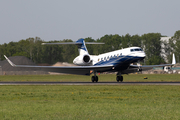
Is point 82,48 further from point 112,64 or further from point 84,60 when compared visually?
point 112,64

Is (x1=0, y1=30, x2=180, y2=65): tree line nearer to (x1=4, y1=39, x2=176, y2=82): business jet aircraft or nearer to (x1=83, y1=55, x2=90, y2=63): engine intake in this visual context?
(x1=83, y1=55, x2=90, y2=63): engine intake

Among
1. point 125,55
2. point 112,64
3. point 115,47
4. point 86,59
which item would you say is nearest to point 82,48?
point 86,59

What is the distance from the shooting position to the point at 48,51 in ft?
366

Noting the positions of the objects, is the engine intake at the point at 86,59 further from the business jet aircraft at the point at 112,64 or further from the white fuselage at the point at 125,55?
the white fuselage at the point at 125,55

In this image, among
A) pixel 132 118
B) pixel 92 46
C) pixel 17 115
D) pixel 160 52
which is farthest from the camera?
pixel 92 46

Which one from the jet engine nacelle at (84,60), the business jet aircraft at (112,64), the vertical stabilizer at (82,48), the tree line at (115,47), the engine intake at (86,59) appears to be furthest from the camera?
the tree line at (115,47)

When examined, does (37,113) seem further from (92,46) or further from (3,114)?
(92,46)

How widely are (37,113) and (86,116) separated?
217 cm

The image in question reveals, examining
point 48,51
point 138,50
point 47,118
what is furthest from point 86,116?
point 48,51

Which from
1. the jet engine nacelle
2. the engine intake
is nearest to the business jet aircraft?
the jet engine nacelle

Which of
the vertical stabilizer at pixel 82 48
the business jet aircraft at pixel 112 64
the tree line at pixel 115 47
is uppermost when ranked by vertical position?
the tree line at pixel 115 47

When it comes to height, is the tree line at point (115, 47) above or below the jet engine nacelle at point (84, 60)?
above

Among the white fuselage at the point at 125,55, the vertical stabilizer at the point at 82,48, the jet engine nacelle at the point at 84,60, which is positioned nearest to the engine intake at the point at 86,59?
the jet engine nacelle at the point at 84,60

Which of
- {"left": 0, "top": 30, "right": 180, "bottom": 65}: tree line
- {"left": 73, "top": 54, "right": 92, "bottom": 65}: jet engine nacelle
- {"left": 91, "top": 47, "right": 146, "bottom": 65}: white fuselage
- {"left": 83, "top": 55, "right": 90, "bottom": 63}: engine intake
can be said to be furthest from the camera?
{"left": 0, "top": 30, "right": 180, "bottom": 65}: tree line
